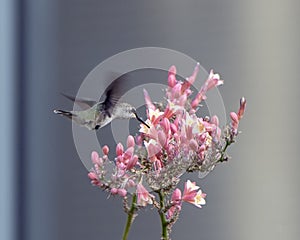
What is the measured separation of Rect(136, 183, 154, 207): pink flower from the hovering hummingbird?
0.09 m

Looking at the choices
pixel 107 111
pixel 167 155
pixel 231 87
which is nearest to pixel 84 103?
pixel 107 111

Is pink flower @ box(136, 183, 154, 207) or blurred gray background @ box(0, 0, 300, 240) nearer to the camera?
pink flower @ box(136, 183, 154, 207)

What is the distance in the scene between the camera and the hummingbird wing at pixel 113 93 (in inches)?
24.7

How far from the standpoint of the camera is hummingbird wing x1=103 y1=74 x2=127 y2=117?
2.06ft

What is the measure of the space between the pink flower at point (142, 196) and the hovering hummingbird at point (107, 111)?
9 centimetres

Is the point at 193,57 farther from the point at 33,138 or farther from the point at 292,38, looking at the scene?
the point at 33,138

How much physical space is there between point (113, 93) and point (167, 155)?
0.12m

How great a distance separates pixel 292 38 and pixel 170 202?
622mm

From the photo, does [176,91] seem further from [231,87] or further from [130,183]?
[231,87]


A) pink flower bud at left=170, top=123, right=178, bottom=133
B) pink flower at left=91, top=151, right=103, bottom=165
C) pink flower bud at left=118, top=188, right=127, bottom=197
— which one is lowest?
pink flower bud at left=118, top=188, right=127, bottom=197

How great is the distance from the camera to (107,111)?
0.64 metres

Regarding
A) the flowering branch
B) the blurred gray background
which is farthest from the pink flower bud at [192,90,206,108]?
the blurred gray background

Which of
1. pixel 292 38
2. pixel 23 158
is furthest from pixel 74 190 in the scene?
pixel 292 38

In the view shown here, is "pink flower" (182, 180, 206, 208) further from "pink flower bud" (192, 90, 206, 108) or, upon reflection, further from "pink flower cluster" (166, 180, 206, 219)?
"pink flower bud" (192, 90, 206, 108)
